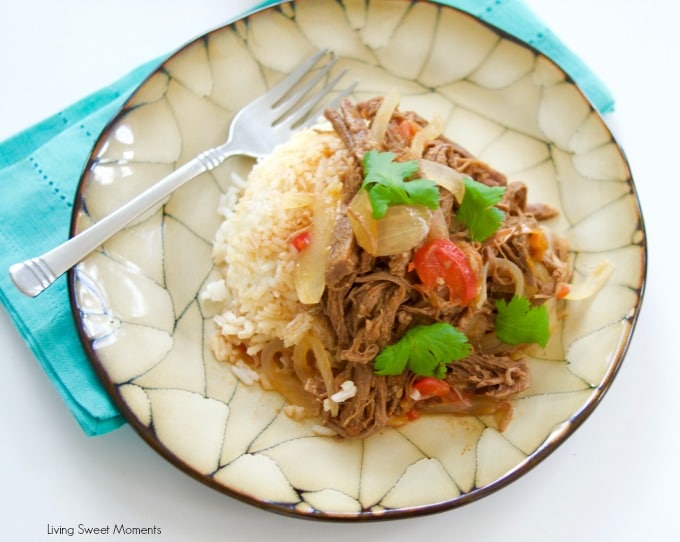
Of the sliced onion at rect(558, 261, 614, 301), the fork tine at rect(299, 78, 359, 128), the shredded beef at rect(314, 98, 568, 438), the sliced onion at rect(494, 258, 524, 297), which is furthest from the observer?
the fork tine at rect(299, 78, 359, 128)

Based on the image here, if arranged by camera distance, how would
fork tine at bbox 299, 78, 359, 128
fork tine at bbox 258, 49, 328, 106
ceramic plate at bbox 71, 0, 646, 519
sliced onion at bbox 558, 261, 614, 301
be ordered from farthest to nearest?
fork tine at bbox 299, 78, 359, 128, fork tine at bbox 258, 49, 328, 106, sliced onion at bbox 558, 261, 614, 301, ceramic plate at bbox 71, 0, 646, 519

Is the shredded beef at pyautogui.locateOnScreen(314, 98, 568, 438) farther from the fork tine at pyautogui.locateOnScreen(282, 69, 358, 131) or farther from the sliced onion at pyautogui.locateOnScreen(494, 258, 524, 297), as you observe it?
the fork tine at pyautogui.locateOnScreen(282, 69, 358, 131)

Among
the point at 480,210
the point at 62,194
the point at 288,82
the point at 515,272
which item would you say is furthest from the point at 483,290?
the point at 62,194

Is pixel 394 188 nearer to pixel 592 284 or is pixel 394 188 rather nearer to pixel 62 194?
pixel 592 284

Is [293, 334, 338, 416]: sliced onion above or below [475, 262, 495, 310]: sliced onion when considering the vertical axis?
below

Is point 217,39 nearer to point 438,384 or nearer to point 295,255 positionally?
point 295,255

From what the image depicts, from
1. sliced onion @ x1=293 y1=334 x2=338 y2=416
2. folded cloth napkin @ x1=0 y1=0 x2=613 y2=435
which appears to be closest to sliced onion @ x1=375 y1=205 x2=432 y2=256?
sliced onion @ x1=293 y1=334 x2=338 y2=416
